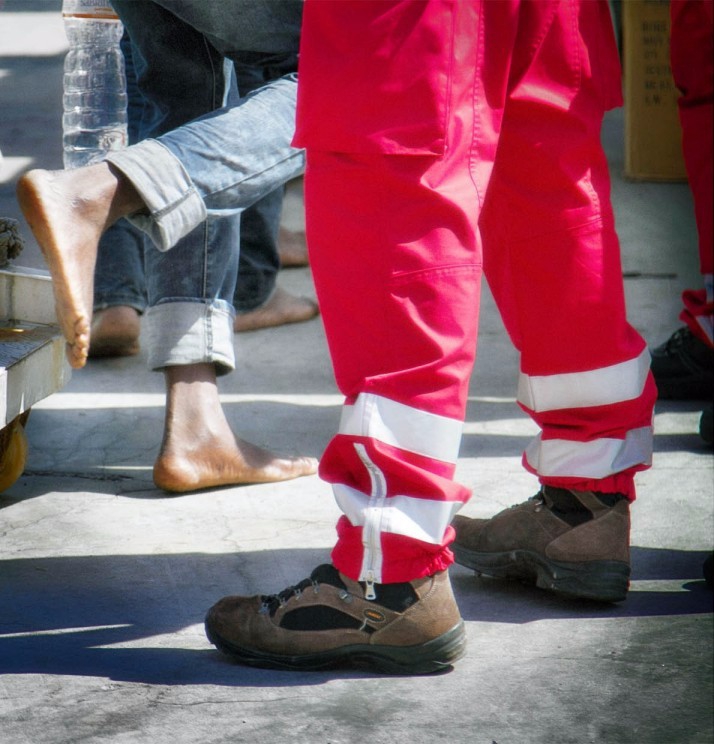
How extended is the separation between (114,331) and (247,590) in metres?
1.31

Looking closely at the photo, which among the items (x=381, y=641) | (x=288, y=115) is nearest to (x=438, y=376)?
(x=381, y=641)

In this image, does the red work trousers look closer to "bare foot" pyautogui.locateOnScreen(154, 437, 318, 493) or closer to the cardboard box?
"bare foot" pyautogui.locateOnScreen(154, 437, 318, 493)

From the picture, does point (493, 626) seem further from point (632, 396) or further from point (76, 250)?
point (76, 250)

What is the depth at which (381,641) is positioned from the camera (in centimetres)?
162

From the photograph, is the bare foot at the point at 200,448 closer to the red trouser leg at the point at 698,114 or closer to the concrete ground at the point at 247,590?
the concrete ground at the point at 247,590

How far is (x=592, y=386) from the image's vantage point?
1.81 metres

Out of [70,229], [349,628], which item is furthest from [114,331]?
[349,628]

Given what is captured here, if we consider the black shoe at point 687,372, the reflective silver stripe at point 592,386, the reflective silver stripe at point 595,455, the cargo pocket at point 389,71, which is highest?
the cargo pocket at point 389,71

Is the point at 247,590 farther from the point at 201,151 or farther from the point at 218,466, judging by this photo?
the point at 201,151

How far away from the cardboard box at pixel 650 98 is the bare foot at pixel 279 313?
6.95 ft

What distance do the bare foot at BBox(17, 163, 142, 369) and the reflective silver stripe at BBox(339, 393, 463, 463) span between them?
0.37 meters

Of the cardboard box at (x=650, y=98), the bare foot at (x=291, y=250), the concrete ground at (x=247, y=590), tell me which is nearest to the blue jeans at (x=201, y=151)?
the concrete ground at (x=247, y=590)

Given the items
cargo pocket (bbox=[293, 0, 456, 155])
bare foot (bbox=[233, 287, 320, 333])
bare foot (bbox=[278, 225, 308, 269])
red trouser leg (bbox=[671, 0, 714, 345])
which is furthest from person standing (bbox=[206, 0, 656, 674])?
bare foot (bbox=[278, 225, 308, 269])

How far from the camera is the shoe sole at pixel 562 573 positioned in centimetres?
181
